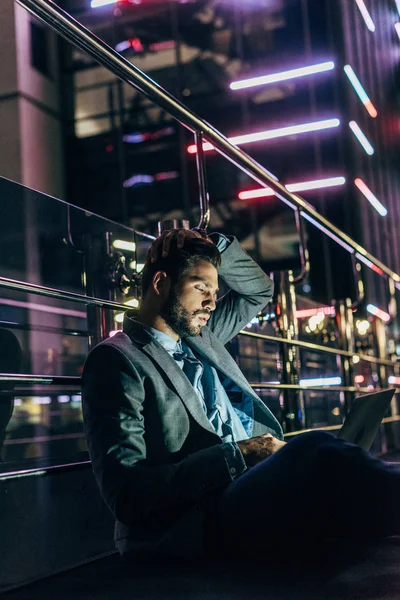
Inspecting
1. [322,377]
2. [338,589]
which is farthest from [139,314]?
[322,377]

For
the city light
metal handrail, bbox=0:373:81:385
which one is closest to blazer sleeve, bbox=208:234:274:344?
the city light

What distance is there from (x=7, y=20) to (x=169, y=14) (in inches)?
480

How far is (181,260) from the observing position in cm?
216

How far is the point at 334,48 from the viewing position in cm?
1281

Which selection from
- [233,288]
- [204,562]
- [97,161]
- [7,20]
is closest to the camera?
[204,562]

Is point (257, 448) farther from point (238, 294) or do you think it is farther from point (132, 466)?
point (238, 294)

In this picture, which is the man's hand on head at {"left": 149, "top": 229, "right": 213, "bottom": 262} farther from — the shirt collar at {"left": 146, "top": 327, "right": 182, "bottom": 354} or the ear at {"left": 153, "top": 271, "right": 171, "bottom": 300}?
the shirt collar at {"left": 146, "top": 327, "right": 182, "bottom": 354}

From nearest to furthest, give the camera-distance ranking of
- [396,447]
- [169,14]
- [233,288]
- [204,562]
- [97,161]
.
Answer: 1. [204,562]
2. [233,288]
3. [396,447]
4. [169,14]
5. [97,161]

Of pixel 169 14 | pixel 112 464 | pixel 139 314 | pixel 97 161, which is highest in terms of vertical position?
pixel 169 14

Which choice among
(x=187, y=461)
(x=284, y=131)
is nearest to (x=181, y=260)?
(x=187, y=461)

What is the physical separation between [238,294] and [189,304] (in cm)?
65

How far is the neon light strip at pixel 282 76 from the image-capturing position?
12.9 meters

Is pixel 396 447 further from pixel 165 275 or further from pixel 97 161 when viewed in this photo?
pixel 97 161

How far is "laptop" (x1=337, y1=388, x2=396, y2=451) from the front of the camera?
2.09 m
